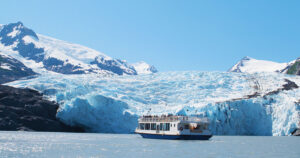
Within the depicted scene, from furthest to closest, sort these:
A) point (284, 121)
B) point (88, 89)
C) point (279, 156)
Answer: point (88, 89), point (284, 121), point (279, 156)

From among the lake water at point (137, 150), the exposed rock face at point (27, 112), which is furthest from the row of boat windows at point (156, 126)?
the exposed rock face at point (27, 112)

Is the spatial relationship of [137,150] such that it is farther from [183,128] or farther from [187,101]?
[187,101]

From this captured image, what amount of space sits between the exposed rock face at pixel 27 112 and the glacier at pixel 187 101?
103 inches

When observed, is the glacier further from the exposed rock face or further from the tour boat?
the tour boat

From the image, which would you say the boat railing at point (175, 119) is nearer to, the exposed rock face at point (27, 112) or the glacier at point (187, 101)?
the glacier at point (187, 101)

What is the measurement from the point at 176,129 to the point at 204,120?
Answer: 15.9 ft

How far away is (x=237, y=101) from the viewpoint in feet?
274

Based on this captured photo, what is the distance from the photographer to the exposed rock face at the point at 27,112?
8438cm

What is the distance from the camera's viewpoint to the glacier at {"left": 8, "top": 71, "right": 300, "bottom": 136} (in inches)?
3201

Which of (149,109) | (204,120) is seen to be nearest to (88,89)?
(149,109)

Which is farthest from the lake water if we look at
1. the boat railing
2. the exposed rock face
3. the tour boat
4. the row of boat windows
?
the exposed rock face

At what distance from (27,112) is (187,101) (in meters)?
37.6

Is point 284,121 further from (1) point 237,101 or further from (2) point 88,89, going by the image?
(2) point 88,89

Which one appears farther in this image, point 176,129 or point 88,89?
→ point 88,89
